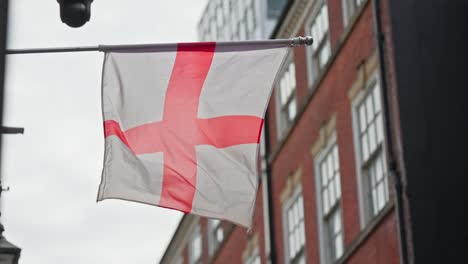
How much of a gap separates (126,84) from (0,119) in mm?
7646

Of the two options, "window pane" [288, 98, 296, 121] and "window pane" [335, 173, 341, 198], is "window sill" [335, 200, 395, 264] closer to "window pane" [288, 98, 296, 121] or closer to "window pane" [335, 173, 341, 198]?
"window pane" [335, 173, 341, 198]

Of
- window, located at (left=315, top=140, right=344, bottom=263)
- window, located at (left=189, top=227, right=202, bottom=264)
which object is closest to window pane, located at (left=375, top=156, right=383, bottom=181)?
window, located at (left=315, top=140, right=344, bottom=263)

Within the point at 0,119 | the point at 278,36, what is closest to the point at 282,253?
the point at 278,36

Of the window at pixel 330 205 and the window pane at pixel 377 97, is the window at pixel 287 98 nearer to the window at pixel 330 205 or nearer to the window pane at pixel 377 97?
the window at pixel 330 205

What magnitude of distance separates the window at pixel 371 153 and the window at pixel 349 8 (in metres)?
2.27

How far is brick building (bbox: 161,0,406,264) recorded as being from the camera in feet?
87.5

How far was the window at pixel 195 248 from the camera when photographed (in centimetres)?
4538

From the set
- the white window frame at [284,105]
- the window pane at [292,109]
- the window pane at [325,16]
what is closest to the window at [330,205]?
the window pane at [325,16]

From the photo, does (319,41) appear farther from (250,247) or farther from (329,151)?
(250,247)

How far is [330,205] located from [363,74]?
3.35 meters

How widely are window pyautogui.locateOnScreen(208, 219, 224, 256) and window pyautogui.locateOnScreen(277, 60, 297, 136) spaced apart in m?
7.50

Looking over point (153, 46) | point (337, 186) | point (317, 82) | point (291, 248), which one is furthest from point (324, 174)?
point (153, 46)

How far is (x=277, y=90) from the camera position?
3588 cm

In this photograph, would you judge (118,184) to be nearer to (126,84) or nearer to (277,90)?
(126,84)
